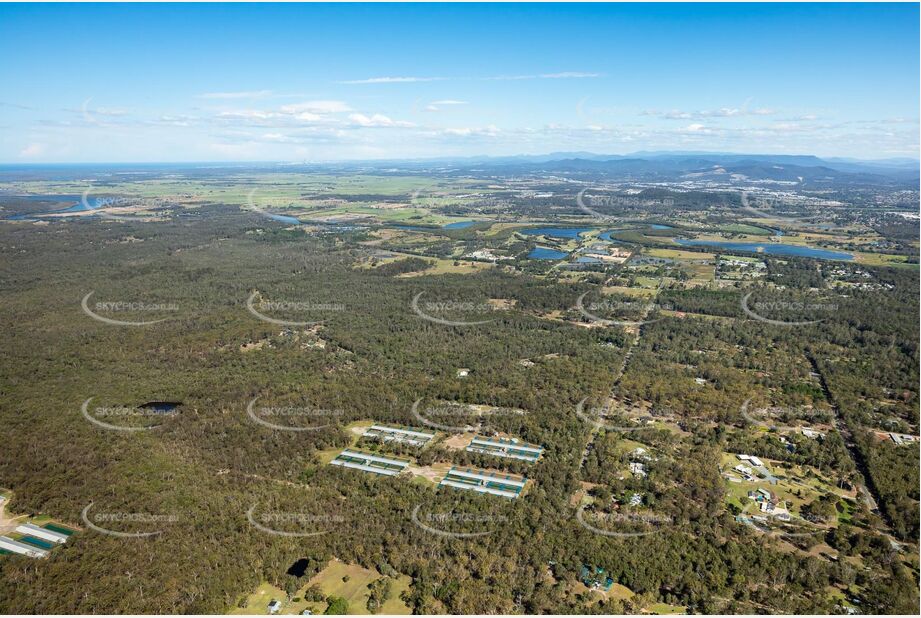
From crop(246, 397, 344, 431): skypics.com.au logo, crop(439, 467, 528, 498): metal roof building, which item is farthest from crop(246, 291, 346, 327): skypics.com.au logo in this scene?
crop(439, 467, 528, 498): metal roof building

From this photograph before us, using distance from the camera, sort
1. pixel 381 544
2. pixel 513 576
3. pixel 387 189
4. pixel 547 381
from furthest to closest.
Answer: pixel 387 189, pixel 547 381, pixel 381 544, pixel 513 576

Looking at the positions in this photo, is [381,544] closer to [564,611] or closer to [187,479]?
[564,611]

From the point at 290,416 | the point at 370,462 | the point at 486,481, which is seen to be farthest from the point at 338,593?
the point at 290,416

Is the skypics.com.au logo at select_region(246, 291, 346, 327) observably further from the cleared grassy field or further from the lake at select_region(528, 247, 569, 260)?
the lake at select_region(528, 247, 569, 260)

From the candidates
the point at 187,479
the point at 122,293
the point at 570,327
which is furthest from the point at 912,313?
the point at 122,293

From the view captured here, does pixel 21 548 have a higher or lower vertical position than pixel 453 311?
higher

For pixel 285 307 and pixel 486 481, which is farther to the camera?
pixel 285 307

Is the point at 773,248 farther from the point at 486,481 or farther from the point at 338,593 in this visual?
the point at 338,593

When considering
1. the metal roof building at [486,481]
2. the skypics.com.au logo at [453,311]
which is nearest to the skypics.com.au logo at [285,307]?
the skypics.com.au logo at [453,311]
